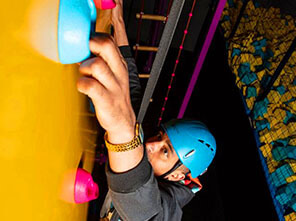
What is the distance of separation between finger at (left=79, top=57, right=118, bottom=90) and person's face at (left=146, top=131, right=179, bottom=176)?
901mm

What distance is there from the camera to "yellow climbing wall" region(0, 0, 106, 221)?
0.98ft

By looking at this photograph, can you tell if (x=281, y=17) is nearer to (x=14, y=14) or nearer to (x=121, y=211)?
(x=121, y=211)

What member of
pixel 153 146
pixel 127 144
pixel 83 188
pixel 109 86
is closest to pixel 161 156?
pixel 153 146

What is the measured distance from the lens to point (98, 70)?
0.40 metres

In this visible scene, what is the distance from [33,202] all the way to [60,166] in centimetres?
17

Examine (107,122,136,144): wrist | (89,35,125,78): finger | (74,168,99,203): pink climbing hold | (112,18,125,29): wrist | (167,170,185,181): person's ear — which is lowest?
(167,170,185,181): person's ear

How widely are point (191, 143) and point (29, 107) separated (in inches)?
40.5

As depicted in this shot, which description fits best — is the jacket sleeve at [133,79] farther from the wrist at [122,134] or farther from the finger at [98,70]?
the finger at [98,70]

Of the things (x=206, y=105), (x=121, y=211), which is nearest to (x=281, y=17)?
(x=206, y=105)

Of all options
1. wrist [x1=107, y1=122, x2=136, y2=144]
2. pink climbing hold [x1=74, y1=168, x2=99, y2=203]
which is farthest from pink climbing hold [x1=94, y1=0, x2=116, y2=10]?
pink climbing hold [x1=74, y1=168, x2=99, y2=203]

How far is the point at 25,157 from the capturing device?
15.0 inches

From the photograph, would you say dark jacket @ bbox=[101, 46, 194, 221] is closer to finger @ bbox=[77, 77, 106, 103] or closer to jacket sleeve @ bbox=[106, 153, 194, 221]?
jacket sleeve @ bbox=[106, 153, 194, 221]

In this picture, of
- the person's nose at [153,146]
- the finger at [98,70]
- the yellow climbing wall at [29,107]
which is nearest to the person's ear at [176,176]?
the person's nose at [153,146]

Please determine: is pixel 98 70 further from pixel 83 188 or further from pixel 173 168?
pixel 173 168
